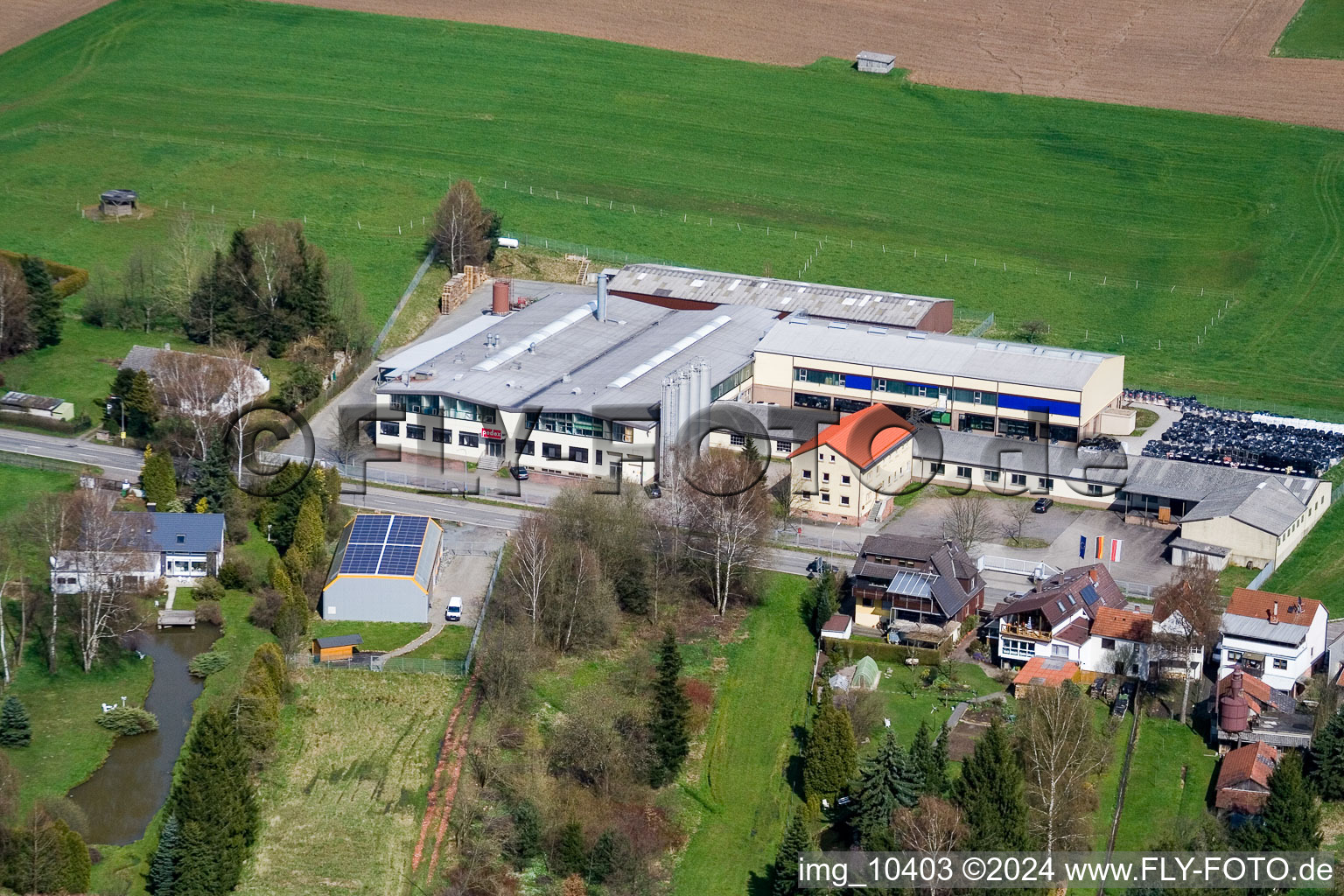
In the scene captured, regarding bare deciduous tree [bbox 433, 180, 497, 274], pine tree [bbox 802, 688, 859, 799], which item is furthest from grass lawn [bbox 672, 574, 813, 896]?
bare deciduous tree [bbox 433, 180, 497, 274]

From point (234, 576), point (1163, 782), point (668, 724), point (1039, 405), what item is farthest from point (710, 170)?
point (1163, 782)

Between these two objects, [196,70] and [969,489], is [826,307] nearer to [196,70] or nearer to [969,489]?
[969,489]

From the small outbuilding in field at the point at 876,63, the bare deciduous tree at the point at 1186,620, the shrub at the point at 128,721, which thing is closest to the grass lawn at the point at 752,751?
the bare deciduous tree at the point at 1186,620

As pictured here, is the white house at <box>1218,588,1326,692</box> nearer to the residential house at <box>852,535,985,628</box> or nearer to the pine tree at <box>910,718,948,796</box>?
the residential house at <box>852,535,985,628</box>

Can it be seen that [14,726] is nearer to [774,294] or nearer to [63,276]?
[63,276]

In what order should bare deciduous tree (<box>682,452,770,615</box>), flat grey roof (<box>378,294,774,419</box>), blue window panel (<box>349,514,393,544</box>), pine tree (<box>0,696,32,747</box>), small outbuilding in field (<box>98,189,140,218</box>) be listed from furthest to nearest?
small outbuilding in field (<box>98,189,140,218</box>) < flat grey roof (<box>378,294,774,419</box>) < blue window panel (<box>349,514,393,544</box>) < bare deciduous tree (<box>682,452,770,615</box>) < pine tree (<box>0,696,32,747</box>)

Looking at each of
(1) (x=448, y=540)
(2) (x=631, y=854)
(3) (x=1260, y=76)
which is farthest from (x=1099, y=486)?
(3) (x=1260, y=76)
